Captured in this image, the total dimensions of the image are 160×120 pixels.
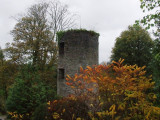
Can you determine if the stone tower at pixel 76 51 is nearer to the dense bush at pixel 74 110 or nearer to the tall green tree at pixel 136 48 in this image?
the dense bush at pixel 74 110

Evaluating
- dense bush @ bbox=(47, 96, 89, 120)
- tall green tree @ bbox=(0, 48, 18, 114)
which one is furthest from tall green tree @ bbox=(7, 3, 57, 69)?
dense bush @ bbox=(47, 96, 89, 120)

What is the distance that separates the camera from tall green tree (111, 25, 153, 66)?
16.2m

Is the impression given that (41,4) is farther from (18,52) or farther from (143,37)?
(143,37)

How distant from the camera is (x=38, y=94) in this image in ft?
29.5

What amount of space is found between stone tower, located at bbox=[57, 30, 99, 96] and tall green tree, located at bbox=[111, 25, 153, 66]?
20.3ft

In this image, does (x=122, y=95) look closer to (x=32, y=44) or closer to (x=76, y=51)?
(x=76, y=51)

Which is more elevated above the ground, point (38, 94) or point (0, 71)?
point (0, 71)

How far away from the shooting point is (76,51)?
10617 mm

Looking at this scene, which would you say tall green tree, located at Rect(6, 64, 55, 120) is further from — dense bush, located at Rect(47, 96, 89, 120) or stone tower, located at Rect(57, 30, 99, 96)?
dense bush, located at Rect(47, 96, 89, 120)

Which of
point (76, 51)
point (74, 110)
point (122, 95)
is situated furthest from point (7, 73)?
point (122, 95)

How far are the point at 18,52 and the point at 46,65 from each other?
277 centimetres

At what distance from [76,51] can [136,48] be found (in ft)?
26.4

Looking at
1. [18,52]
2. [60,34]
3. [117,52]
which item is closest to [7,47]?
[18,52]

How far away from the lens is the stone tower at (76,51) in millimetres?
10559
